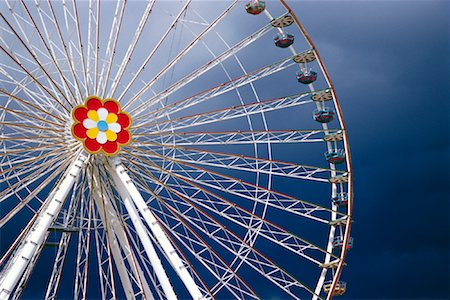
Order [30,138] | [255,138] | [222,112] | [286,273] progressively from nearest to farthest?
1. [30,138]
2. [286,273]
3. [222,112]
4. [255,138]

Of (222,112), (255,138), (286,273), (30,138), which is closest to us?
(30,138)

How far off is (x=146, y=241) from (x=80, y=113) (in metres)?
4.30

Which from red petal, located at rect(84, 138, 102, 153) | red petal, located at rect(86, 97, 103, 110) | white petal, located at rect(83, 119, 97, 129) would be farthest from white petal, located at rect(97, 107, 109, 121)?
red petal, located at rect(84, 138, 102, 153)

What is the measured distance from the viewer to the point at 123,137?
1953 cm

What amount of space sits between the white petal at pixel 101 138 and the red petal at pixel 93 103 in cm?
79

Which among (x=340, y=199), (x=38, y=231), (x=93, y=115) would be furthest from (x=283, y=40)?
(x=38, y=231)

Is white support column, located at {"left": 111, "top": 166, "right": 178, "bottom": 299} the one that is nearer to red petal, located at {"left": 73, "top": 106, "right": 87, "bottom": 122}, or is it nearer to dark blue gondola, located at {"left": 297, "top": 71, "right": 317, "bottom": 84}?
red petal, located at {"left": 73, "top": 106, "right": 87, "bottom": 122}

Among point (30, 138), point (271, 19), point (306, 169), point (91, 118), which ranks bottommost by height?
point (30, 138)

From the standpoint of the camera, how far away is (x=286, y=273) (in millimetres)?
19672

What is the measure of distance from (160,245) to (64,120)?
4827 mm

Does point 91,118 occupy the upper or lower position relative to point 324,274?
upper

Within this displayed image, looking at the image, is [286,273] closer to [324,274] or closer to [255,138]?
[324,274]

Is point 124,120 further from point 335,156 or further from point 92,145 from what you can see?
point 335,156

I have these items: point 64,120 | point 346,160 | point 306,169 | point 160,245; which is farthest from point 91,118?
point 346,160
